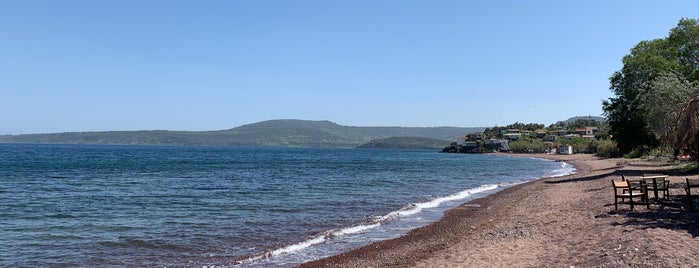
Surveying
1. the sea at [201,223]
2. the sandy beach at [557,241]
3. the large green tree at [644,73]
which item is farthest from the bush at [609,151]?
the sandy beach at [557,241]

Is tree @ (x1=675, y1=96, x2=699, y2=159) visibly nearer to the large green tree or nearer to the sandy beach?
the sandy beach

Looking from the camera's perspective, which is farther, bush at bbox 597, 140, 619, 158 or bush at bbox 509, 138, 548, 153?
bush at bbox 509, 138, 548, 153

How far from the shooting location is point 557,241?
481 inches

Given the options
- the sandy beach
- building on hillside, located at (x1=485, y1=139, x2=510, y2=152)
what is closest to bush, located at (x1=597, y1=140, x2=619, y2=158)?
the sandy beach

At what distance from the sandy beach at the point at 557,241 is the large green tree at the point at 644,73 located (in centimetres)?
1651

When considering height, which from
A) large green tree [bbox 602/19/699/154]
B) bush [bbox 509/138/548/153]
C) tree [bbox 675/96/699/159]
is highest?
large green tree [bbox 602/19/699/154]

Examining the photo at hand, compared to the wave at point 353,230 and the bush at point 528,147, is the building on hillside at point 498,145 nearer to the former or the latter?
the bush at point 528,147

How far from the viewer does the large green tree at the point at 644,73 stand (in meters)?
32.2

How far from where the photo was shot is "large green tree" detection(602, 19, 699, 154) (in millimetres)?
32219

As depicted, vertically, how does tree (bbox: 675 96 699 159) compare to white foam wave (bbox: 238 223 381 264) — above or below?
above

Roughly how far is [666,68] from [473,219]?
20791 millimetres

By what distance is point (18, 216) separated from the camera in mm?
20484

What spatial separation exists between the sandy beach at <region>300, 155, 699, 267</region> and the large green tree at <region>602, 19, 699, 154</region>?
650 inches

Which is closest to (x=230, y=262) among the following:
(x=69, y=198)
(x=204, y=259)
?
(x=204, y=259)
